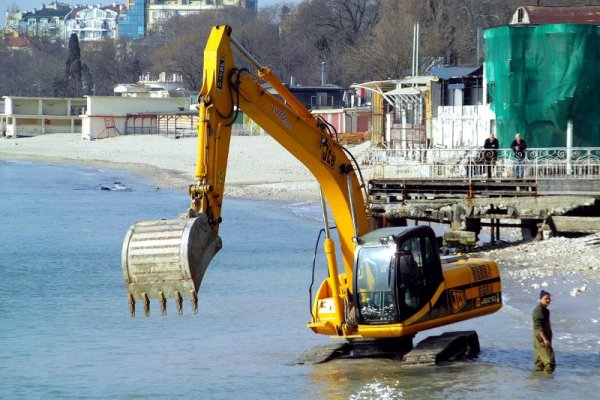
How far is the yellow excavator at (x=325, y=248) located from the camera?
44.6ft

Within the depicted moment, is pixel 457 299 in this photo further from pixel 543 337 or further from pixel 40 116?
pixel 40 116

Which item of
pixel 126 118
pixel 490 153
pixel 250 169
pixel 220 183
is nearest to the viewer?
pixel 220 183

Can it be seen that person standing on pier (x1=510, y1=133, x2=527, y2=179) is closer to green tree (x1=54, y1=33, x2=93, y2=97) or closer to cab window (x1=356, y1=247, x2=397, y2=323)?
cab window (x1=356, y1=247, x2=397, y2=323)

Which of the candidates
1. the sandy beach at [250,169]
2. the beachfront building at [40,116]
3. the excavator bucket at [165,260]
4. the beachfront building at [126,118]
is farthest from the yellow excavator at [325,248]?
the beachfront building at [40,116]

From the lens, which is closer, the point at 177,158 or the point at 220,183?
the point at 220,183

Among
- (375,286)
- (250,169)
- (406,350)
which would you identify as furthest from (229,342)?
(250,169)

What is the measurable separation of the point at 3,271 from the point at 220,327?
1345 centimetres

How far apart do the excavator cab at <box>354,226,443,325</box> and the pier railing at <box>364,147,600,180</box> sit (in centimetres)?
1329

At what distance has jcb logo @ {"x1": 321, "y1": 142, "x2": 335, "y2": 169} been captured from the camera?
17094 mm

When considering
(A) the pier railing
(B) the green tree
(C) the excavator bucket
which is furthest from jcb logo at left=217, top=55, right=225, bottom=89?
(B) the green tree

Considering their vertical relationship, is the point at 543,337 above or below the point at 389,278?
below

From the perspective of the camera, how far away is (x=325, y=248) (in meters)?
16.7

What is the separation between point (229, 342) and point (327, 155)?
544cm

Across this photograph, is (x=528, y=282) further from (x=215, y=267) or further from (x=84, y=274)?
(x=84, y=274)
